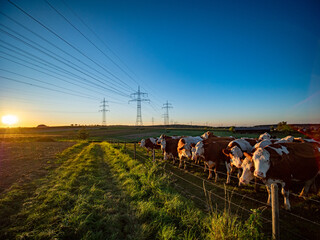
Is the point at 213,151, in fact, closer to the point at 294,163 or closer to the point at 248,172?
the point at 248,172

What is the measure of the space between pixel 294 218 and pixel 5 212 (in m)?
8.82

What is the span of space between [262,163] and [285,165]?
843mm

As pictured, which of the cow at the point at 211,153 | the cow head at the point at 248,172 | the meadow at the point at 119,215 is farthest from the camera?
the cow at the point at 211,153

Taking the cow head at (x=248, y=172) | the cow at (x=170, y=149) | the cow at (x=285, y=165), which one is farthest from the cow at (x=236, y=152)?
the cow at (x=170, y=149)

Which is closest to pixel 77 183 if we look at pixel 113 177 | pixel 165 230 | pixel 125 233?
pixel 113 177

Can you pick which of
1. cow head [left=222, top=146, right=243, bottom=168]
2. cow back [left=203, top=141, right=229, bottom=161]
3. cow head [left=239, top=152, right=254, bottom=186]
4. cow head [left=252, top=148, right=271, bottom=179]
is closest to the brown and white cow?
cow back [left=203, top=141, right=229, bottom=161]

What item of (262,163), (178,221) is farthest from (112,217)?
(262,163)

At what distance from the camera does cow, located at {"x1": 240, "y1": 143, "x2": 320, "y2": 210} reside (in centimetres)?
Result: 526

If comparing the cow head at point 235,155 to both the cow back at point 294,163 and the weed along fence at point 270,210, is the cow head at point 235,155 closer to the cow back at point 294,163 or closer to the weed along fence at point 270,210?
the weed along fence at point 270,210

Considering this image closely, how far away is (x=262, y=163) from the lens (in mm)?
5312

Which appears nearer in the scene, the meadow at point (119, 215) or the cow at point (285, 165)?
the meadow at point (119, 215)

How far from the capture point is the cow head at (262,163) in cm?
524

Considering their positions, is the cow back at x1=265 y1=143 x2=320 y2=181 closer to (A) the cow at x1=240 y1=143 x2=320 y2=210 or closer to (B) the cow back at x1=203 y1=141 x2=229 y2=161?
(A) the cow at x1=240 y1=143 x2=320 y2=210

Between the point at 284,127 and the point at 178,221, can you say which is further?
the point at 284,127
